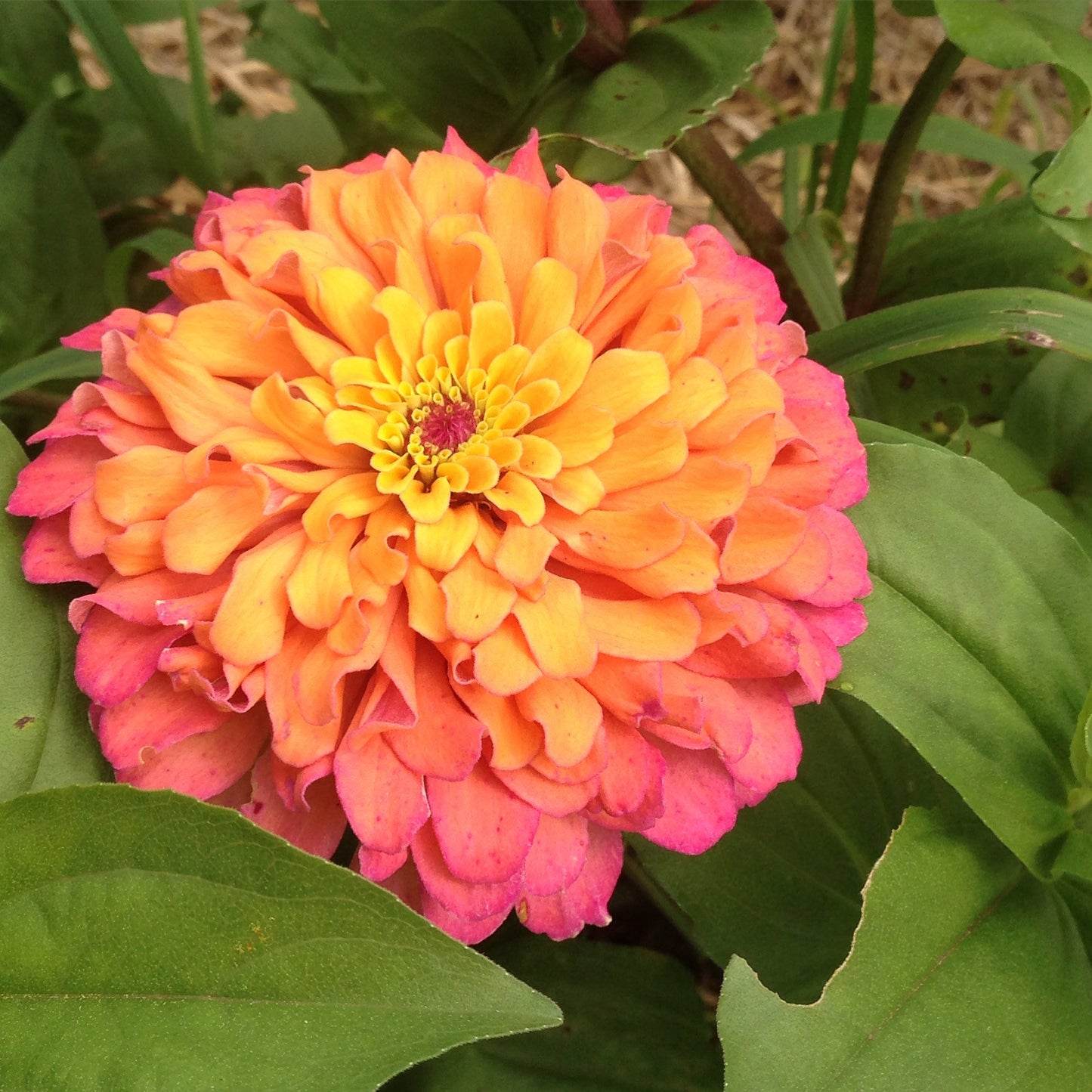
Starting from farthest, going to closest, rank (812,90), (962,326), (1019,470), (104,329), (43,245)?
(812,90), (43,245), (1019,470), (962,326), (104,329)

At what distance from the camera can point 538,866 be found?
1.46 ft

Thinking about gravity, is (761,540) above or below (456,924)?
above

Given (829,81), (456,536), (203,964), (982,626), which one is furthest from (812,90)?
(203,964)

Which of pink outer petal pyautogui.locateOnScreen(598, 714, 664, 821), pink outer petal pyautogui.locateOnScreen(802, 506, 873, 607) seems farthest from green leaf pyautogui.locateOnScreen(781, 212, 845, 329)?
pink outer petal pyautogui.locateOnScreen(598, 714, 664, 821)

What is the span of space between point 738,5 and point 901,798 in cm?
53

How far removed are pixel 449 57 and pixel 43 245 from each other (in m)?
0.37

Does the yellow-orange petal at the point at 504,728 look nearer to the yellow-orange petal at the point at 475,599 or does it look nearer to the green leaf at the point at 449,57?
the yellow-orange petal at the point at 475,599

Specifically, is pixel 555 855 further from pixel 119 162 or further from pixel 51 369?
pixel 119 162

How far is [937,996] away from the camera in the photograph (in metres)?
0.48

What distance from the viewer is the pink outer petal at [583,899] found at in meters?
0.48

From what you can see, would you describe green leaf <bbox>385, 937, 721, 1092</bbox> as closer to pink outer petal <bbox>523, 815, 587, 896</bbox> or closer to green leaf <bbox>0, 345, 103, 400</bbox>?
pink outer petal <bbox>523, 815, 587, 896</bbox>

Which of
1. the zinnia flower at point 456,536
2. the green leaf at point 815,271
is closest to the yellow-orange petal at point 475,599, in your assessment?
the zinnia flower at point 456,536

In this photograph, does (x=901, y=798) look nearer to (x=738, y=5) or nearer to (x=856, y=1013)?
(x=856, y=1013)

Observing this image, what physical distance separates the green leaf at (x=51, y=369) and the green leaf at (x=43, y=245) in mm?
181
